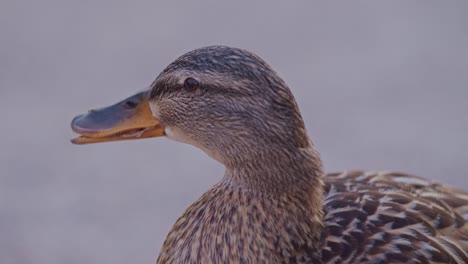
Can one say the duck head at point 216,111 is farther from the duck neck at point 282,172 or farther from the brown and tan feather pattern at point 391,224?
the brown and tan feather pattern at point 391,224

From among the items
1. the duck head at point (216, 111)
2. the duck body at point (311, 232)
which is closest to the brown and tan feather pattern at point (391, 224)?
the duck body at point (311, 232)

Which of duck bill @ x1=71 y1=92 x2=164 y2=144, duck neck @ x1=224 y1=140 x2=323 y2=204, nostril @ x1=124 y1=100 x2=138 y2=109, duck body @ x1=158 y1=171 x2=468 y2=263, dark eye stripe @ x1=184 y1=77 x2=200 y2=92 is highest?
dark eye stripe @ x1=184 y1=77 x2=200 y2=92

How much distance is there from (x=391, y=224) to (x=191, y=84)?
3.10 feet

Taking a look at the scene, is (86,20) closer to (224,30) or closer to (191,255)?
(224,30)

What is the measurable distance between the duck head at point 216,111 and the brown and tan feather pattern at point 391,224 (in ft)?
1.20

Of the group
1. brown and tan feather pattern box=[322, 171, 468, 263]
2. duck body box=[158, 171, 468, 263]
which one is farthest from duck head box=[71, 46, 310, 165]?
brown and tan feather pattern box=[322, 171, 468, 263]

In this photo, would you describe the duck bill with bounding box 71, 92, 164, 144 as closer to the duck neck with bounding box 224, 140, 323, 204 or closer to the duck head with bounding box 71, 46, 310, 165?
the duck head with bounding box 71, 46, 310, 165

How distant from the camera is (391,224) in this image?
3.63 meters

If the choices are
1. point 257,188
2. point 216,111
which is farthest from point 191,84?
point 257,188

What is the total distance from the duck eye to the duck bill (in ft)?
0.77

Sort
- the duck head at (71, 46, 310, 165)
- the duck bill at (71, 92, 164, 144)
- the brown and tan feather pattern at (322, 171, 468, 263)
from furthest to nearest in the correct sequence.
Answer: the duck bill at (71, 92, 164, 144)
the brown and tan feather pattern at (322, 171, 468, 263)
the duck head at (71, 46, 310, 165)

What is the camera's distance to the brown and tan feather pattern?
3.53 metres

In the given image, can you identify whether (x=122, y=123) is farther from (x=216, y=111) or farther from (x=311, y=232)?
(x=311, y=232)

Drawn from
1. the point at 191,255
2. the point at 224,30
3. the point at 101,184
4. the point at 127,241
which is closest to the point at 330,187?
the point at 191,255
